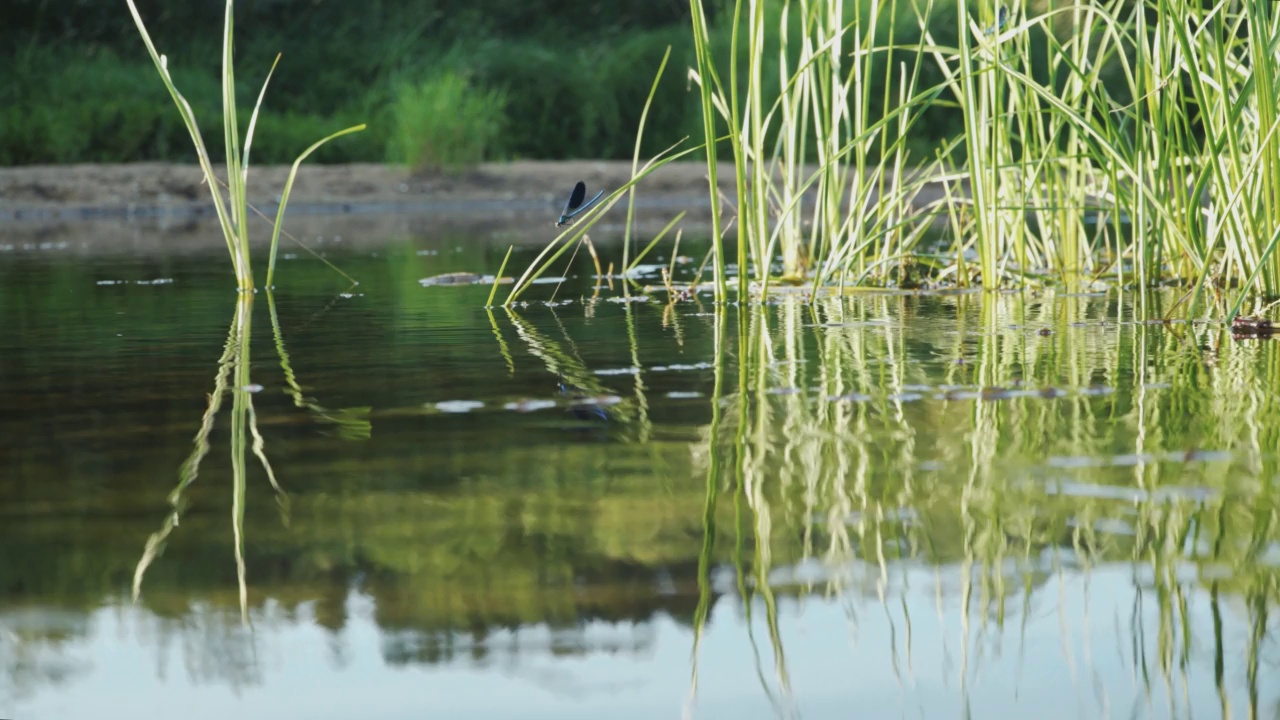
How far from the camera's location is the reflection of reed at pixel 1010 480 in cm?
83

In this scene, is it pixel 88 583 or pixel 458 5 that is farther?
pixel 458 5

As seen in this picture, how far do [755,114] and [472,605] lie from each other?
5.95 feet

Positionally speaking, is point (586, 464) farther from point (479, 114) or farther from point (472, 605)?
point (479, 114)

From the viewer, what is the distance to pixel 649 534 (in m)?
0.98

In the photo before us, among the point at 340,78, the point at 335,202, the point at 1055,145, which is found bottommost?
the point at 1055,145

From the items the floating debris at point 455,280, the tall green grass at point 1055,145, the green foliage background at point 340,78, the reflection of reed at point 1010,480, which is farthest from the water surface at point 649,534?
the green foliage background at point 340,78


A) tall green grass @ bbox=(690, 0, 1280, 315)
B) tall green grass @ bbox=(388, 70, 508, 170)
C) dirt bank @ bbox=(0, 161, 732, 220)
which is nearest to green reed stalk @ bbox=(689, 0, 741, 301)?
tall green grass @ bbox=(690, 0, 1280, 315)

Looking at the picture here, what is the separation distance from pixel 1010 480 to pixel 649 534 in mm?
286

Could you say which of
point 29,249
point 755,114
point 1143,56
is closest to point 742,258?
point 755,114

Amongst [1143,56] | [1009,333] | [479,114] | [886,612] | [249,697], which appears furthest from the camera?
Answer: [479,114]

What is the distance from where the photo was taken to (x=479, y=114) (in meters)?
8.86

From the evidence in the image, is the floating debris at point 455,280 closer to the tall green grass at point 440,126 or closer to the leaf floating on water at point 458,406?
the leaf floating on water at point 458,406

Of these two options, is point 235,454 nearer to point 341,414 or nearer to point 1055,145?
point 341,414

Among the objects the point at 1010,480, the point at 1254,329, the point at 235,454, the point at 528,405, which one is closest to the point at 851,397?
the point at 528,405
